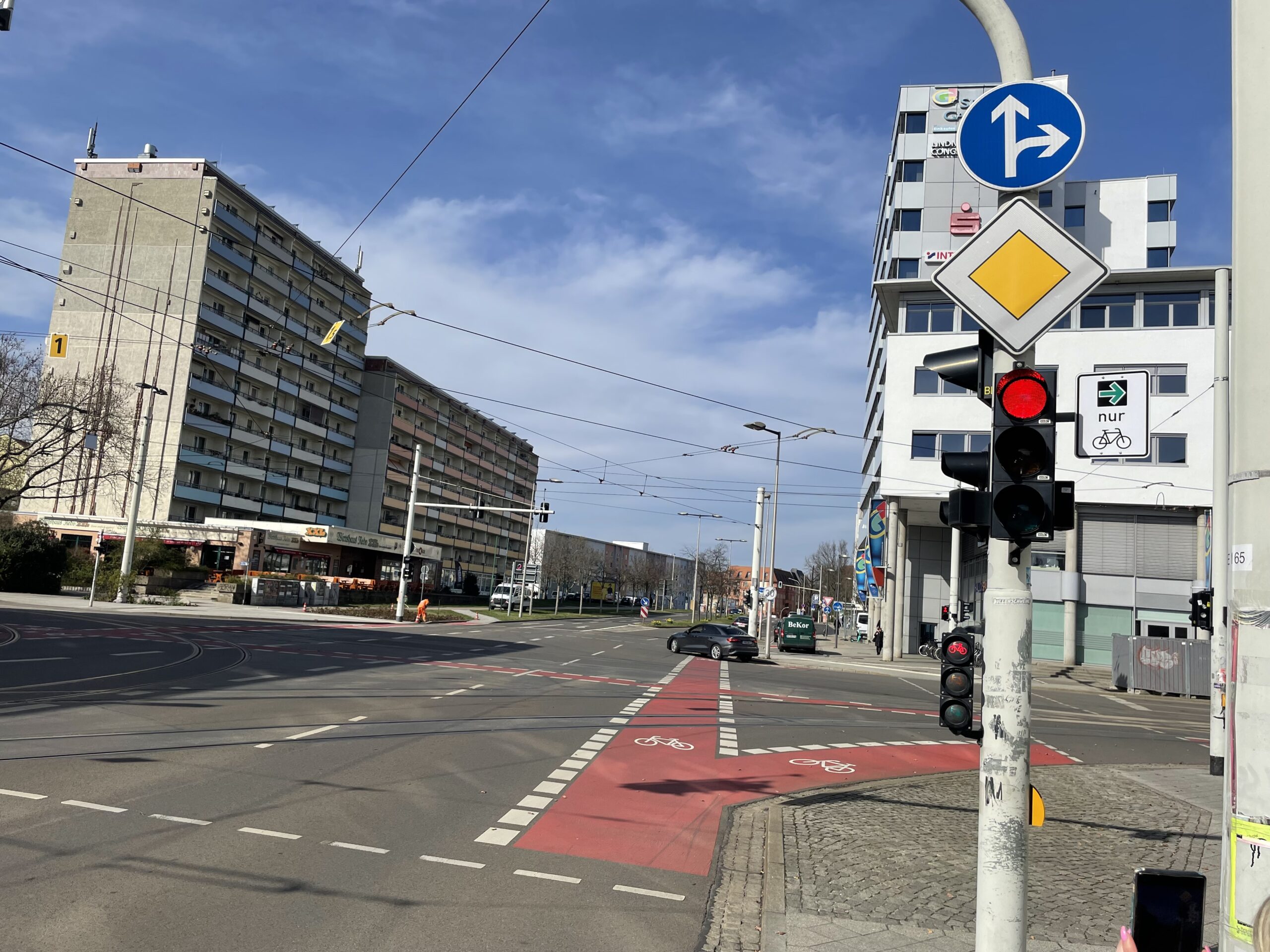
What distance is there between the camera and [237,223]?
63.7 m

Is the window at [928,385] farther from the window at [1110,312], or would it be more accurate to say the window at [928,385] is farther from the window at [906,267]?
the window at [906,267]

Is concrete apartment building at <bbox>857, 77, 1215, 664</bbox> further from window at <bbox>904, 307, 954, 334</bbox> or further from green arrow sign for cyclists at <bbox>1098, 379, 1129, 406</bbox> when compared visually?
green arrow sign for cyclists at <bbox>1098, 379, 1129, 406</bbox>

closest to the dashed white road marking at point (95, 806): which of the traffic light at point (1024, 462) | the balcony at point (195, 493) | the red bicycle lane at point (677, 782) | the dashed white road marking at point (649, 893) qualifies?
the red bicycle lane at point (677, 782)

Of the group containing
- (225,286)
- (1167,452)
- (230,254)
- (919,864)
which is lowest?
(919,864)

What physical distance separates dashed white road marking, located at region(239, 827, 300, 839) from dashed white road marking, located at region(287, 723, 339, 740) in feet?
13.3

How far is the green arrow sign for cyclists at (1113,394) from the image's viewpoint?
10.5 m

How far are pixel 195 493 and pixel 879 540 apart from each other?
44952 millimetres

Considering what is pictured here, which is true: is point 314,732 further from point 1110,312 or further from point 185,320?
point 185,320

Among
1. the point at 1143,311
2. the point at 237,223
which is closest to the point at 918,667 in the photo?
the point at 1143,311

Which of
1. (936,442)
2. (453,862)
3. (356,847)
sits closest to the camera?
(453,862)

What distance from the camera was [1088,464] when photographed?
40.3 metres

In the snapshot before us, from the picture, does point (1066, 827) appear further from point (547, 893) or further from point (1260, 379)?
point (1260, 379)

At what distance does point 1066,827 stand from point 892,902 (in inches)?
148

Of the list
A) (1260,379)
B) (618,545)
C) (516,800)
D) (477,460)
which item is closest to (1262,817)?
(1260,379)
